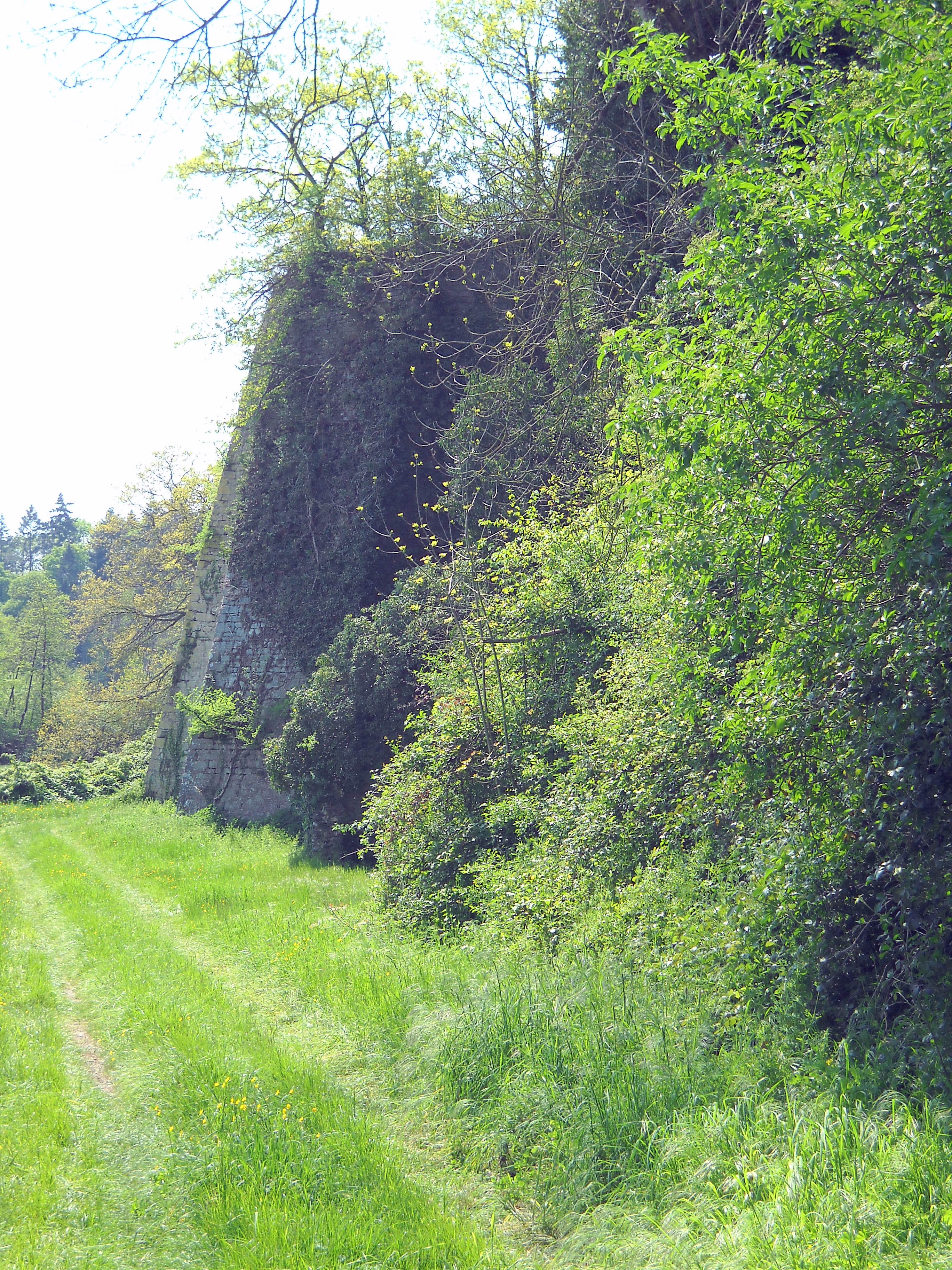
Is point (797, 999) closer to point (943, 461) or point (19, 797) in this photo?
point (943, 461)

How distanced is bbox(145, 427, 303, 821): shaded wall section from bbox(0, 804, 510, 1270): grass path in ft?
26.6

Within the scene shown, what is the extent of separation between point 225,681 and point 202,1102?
14695 millimetres

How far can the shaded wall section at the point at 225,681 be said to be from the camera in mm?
18188

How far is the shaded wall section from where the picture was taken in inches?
716

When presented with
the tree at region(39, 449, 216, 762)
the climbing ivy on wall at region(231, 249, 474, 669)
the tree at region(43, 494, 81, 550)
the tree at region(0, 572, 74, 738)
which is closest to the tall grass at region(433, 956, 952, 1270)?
the climbing ivy on wall at region(231, 249, 474, 669)

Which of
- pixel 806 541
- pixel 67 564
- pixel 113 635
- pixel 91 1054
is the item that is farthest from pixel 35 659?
pixel 806 541

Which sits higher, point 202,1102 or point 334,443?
point 334,443

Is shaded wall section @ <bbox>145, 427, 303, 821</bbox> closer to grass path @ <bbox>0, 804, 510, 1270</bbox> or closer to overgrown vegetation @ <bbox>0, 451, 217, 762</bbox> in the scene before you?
overgrown vegetation @ <bbox>0, 451, 217, 762</bbox>

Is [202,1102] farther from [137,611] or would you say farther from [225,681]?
[137,611]

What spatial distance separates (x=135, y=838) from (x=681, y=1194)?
13657 millimetres

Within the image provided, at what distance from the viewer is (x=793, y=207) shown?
4340 millimetres

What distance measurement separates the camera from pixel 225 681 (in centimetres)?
1884

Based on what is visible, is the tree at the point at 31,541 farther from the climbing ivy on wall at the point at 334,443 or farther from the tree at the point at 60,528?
the climbing ivy on wall at the point at 334,443

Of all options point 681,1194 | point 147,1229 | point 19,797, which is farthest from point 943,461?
point 19,797
